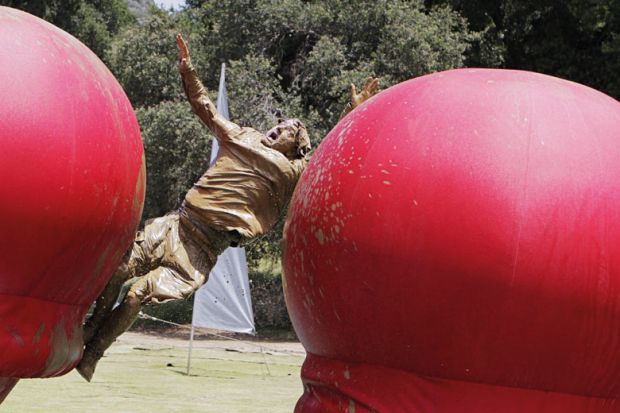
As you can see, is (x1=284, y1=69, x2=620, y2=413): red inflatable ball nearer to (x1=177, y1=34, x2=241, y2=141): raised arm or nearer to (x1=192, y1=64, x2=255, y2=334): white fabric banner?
(x1=177, y1=34, x2=241, y2=141): raised arm

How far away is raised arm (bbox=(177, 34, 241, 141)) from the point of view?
6.39 meters

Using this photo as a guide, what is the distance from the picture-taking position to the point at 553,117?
4.09 m

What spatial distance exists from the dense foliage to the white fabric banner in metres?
5.12

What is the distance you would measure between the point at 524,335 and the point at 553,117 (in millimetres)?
861

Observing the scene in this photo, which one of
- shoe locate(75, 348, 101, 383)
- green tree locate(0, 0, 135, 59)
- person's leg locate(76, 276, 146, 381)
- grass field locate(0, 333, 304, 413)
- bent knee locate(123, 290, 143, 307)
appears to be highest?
green tree locate(0, 0, 135, 59)

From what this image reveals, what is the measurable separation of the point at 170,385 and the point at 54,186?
720cm

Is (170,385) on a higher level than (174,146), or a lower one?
lower

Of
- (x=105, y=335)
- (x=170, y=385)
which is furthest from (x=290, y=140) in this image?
(x=170, y=385)

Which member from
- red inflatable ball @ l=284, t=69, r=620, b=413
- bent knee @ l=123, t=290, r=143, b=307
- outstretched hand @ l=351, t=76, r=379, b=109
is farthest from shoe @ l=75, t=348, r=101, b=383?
outstretched hand @ l=351, t=76, r=379, b=109

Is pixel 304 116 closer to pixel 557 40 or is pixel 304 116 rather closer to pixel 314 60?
pixel 314 60

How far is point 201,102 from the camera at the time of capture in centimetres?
653

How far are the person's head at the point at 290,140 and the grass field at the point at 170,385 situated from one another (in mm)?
3737

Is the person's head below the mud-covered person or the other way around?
the other way around

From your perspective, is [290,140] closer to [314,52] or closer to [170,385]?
[170,385]
